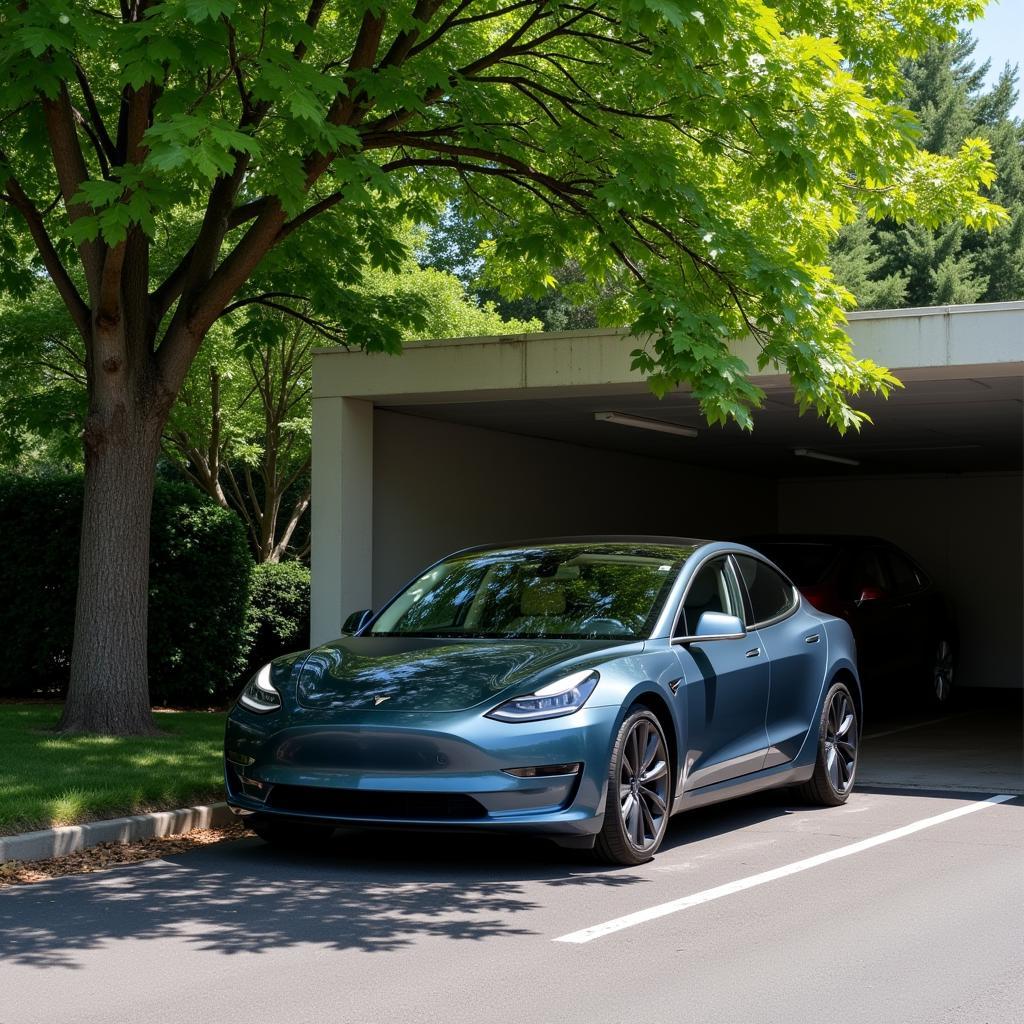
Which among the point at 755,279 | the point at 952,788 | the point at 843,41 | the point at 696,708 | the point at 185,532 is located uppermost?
the point at 843,41

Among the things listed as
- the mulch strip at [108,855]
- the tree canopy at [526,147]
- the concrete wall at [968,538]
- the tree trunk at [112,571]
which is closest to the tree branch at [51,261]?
the tree canopy at [526,147]

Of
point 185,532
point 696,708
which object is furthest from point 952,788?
point 185,532

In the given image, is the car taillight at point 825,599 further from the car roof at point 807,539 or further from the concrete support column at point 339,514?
the concrete support column at point 339,514

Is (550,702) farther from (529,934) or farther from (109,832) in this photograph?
(109,832)

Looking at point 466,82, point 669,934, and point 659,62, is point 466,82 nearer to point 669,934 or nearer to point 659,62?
point 659,62

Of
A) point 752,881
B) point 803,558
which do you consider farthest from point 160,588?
point 752,881

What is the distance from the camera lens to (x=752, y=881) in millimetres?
6949

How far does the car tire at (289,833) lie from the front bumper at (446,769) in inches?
23.0

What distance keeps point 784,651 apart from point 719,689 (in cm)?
96

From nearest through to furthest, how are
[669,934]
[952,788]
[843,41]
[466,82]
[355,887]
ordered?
1. [669,934]
2. [355,887]
3. [952,788]
4. [466,82]
5. [843,41]

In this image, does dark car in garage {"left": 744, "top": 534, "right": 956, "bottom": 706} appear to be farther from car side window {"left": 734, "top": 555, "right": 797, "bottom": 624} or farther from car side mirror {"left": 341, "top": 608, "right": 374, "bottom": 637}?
car side mirror {"left": 341, "top": 608, "right": 374, "bottom": 637}

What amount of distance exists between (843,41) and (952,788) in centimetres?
647

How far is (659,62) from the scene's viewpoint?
10.5m

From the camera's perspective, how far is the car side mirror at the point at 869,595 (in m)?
13.9
